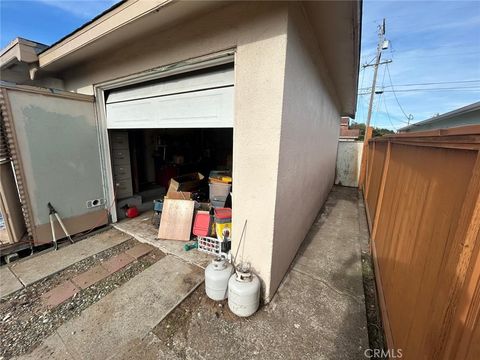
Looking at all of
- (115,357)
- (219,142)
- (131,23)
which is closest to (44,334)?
(115,357)

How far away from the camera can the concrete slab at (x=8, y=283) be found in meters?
2.10

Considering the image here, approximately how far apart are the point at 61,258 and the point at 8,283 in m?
0.50

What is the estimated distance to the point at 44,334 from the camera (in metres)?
1.65

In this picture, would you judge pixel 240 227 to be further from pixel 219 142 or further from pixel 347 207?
pixel 219 142

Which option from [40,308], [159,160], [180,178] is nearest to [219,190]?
[180,178]

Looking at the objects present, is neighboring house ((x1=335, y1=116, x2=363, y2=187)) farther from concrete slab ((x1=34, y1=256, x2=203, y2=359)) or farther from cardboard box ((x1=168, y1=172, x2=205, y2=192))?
concrete slab ((x1=34, y1=256, x2=203, y2=359))

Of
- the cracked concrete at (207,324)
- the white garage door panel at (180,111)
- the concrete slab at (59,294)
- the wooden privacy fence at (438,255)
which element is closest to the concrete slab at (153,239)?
the cracked concrete at (207,324)

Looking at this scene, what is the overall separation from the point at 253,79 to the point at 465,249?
170 centimetres

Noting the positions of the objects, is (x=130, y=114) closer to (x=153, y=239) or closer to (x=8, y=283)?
(x=153, y=239)

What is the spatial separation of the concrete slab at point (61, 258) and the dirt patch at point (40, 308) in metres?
0.14

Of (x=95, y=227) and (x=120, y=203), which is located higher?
(x=120, y=203)

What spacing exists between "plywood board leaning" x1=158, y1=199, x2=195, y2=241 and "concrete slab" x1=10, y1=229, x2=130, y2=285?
666mm

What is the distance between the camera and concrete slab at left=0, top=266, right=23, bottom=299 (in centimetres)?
210
